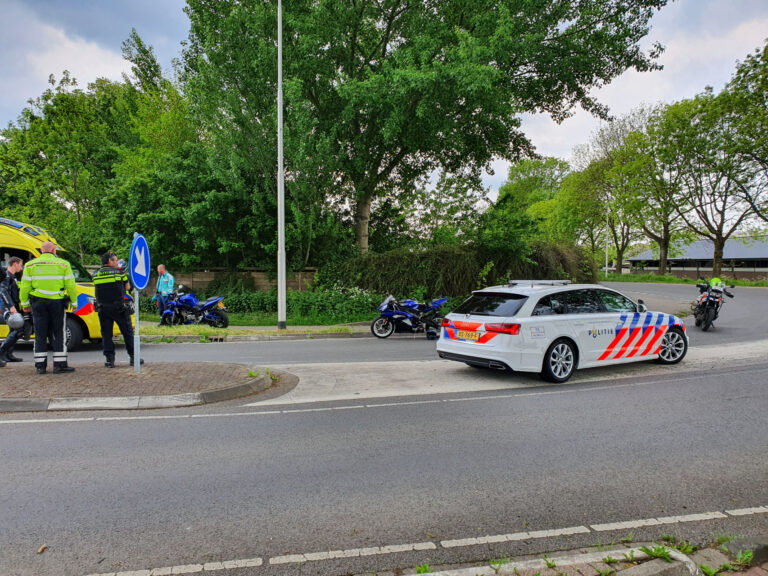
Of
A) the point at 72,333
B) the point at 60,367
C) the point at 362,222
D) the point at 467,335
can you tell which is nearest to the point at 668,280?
the point at 362,222

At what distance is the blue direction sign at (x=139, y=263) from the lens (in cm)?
743

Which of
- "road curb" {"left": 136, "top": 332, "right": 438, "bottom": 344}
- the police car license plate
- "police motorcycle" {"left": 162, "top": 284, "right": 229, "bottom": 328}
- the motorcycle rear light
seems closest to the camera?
the motorcycle rear light

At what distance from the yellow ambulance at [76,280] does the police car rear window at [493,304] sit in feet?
25.5

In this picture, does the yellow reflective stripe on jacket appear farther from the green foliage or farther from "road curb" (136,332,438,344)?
the green foliage

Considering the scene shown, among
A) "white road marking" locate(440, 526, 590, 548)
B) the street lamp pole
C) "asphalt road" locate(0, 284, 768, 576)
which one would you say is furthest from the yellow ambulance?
"white road marking" locate(440, 526, 590, 548)

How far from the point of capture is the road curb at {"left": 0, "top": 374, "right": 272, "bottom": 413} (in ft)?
19.5

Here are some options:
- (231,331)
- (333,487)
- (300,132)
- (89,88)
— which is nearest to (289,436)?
(333,487)

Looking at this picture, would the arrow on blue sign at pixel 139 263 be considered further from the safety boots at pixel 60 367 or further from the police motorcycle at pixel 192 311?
the police motorcycle at pixel 192 311

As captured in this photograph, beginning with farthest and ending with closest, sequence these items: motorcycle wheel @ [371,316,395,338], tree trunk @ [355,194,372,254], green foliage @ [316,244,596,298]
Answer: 1. tree trunk @ [355,194,372,254]
2. green foliage @ [316,244,596,298]
3. motorcycle wheel @ [371,316,395,338]

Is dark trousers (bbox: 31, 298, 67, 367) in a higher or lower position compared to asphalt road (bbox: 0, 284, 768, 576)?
higher

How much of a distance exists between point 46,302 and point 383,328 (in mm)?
8315

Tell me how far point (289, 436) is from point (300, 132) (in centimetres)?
1273


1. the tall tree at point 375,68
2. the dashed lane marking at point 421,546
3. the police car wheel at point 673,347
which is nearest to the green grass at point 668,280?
the tall tree at point 375,68

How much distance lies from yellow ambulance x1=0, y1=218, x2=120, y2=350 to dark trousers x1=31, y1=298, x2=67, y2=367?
3145 mm
